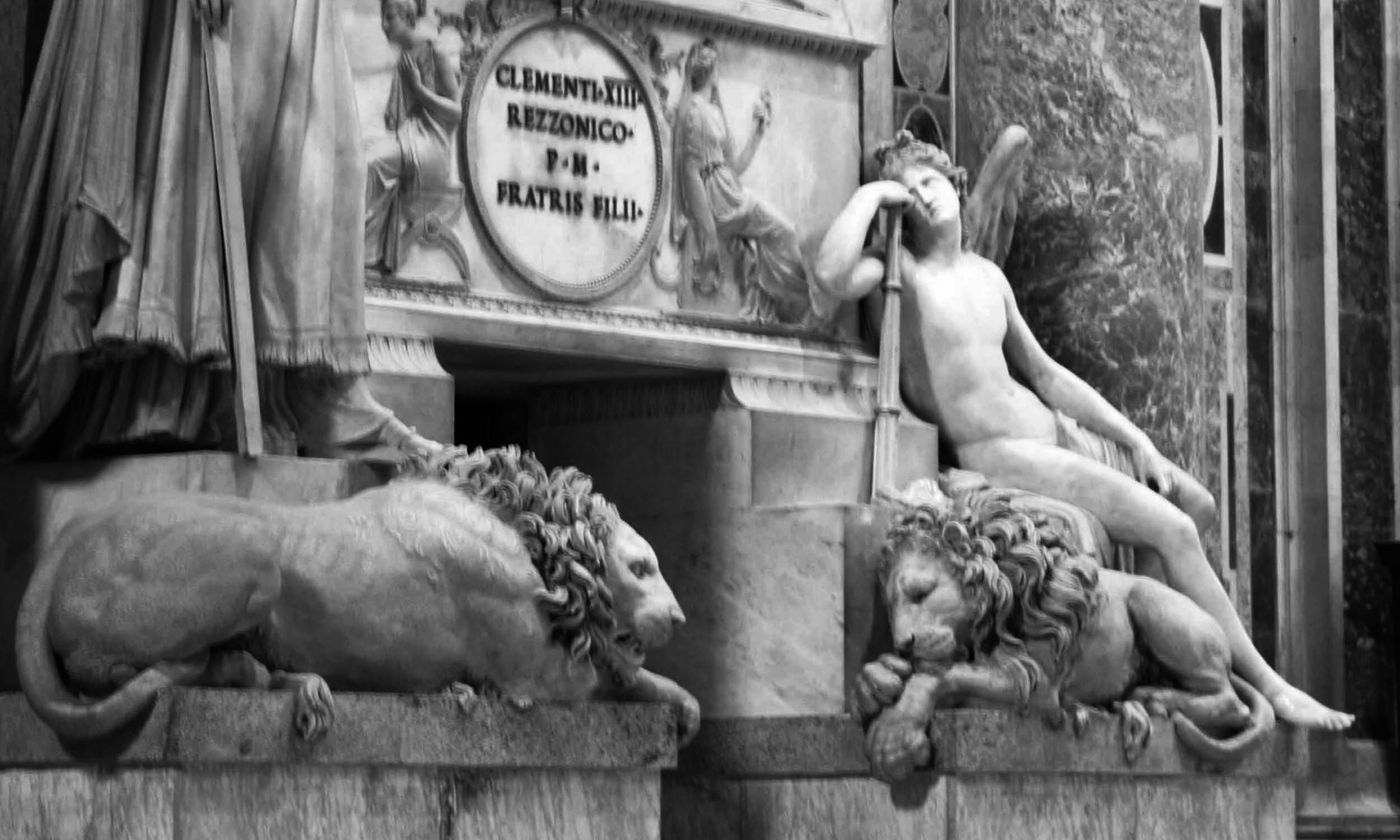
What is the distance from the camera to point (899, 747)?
9430 mm

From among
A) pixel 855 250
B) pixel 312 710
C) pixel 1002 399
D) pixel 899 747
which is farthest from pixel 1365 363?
pixel 312 710

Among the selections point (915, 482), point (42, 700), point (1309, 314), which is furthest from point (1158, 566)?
point (42, 700)

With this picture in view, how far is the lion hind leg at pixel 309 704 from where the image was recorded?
7.75 metres

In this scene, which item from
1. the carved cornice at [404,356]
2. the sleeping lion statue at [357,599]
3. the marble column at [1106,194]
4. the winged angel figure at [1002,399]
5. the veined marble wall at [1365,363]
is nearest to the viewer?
the sleeping lion statue at [357,599]

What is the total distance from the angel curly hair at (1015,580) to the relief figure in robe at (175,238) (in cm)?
198

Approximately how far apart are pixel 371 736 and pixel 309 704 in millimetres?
241

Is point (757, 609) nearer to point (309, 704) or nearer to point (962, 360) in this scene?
point (962, 360)

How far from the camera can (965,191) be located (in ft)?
38.0

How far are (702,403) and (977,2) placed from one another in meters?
2.42

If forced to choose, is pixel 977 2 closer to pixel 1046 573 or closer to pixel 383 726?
pixel 1046 573

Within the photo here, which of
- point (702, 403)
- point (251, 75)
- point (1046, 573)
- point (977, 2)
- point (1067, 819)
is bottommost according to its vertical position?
point (1067, 819)

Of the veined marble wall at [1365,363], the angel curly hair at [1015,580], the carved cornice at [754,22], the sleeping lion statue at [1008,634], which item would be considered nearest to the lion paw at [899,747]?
the sleeping lion statue at [1008,634]

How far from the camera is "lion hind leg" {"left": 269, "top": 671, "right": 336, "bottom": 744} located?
775cm

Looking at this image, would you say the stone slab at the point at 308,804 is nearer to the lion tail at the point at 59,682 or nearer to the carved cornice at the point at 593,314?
the lion tail at the point at 59,682
